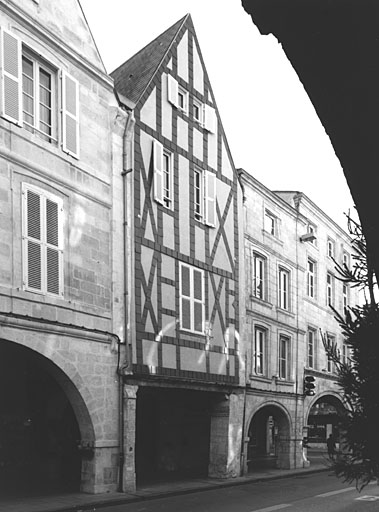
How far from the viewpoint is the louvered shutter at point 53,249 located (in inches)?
549

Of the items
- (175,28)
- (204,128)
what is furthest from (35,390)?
(175,28)

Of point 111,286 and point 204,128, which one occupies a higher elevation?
point 204,128

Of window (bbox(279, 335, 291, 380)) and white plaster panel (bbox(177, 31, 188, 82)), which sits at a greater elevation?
white plaster panel (bbox(177, 31, 188, 82))

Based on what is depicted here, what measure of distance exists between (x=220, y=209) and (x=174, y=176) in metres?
2.41

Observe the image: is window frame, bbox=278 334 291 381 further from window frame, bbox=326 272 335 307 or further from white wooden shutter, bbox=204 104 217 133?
white wooden shutter, bbox=204 104 217 133

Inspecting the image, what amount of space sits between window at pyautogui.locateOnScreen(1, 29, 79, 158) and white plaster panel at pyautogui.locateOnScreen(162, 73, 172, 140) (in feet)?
11.4

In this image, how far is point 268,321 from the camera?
23.4 metres

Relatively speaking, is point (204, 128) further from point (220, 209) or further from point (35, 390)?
point (35, 390)

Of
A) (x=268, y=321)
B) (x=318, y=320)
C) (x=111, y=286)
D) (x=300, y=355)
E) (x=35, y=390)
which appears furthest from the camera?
(x=318, y=320)

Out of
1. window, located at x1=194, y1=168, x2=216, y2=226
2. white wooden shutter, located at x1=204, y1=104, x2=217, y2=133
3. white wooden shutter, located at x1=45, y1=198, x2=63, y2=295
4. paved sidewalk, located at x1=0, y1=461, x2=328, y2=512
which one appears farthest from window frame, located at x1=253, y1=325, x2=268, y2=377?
white wooden shutter, located at x1=45, y1=198, x2=63, y2=295

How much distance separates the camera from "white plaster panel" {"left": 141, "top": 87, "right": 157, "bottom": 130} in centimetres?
1764

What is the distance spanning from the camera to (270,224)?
24500 mm

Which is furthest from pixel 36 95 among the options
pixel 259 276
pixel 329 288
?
pixel 329 288

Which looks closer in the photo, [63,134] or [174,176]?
[63,134]
